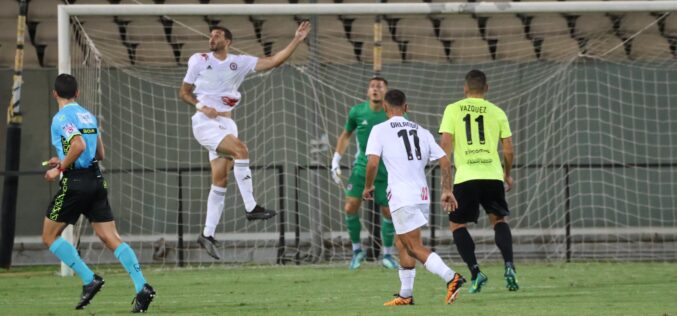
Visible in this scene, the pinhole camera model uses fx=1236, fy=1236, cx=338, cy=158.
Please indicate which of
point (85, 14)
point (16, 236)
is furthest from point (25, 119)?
point (85, 14)

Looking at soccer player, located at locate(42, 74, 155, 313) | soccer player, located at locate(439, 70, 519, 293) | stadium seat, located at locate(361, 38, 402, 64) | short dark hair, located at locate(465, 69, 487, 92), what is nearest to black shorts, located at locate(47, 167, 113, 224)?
soccer player, located at locate(42, 74, 155, 313)

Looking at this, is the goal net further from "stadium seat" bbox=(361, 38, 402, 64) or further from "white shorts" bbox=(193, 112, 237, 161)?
"white shorts" bbox=(193, 112, 237, 161)

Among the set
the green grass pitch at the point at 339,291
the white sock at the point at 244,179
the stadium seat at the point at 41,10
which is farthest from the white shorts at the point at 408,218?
the stadium seat at the point at 41,10

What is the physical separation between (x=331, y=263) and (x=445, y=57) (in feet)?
11.9

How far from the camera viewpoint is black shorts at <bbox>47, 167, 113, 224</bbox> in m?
10.2

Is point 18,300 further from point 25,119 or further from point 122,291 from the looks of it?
point 25,119

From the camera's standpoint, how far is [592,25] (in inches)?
706

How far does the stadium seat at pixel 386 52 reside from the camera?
17.5 meters

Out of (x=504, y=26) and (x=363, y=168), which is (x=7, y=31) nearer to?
(x=363, y=168)

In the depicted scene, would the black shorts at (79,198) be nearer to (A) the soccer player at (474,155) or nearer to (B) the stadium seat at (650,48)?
(A) the soccer player at (474,155)

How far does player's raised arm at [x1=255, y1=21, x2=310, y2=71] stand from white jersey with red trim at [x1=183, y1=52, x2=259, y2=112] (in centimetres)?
10

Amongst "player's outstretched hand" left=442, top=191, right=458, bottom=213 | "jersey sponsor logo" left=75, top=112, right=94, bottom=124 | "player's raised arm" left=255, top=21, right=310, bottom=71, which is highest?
"player's raised arm" left=255, top=21, right=310, bottom=71

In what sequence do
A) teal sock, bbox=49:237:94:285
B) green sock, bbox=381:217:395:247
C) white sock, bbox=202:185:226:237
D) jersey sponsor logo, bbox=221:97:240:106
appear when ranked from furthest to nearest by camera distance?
green sock, bbox=381:217:395:247 < white sock, bbox=202:185:226:237 < jersey sponsor logo, bbox=221:97:240:106 < teal sock, bbox=49:237:94:285

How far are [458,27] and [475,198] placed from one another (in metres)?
6.76
